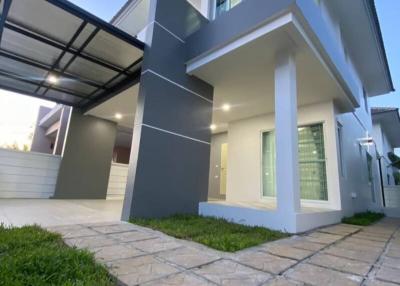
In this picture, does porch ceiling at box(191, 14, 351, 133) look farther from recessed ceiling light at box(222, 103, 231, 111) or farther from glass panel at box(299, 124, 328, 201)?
glass panel at box(299, 124, 328, 201)

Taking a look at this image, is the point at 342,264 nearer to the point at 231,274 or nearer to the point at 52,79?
the point at 231,274

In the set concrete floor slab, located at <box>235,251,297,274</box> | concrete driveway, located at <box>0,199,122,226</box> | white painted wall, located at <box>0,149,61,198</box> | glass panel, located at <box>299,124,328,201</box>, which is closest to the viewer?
concrete floor slab, located at <box>235,251,297,274</box>

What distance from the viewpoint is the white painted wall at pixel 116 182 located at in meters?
8.01

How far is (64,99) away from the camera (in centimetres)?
680

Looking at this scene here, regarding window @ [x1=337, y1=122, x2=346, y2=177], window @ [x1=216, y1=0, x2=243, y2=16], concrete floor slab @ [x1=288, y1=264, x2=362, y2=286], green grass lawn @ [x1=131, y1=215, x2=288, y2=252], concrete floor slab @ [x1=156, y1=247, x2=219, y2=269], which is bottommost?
concrete floor slab @ [x1=156, y1=247, x2=219, y2=269]

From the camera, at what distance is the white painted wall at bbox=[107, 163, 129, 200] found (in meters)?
8.01

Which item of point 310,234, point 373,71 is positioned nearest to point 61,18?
point 310,234

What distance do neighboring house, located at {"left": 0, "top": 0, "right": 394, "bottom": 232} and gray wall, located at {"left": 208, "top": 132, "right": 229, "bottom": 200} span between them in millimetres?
1427

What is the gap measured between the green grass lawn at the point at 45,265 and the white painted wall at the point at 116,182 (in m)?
6.18

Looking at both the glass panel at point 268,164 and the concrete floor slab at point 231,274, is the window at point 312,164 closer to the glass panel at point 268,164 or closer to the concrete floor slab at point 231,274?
the glass panel at point 268,164

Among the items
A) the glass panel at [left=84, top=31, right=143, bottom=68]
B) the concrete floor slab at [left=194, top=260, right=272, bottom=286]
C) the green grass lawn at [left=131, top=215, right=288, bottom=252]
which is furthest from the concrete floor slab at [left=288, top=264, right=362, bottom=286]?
the glass panel at [left=84, top=31, right=143, bottom=68]

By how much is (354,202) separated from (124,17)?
8.46m

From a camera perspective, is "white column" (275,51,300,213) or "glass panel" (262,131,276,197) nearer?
"white column" (275,51,300,213)

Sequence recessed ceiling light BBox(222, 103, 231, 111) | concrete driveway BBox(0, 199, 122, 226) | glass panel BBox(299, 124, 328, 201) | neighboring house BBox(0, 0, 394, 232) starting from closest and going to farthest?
concrete driveway BBox(0, 199, 122, 226), neighboring house BBox(0, 0, 394, 232), glass panel BBox(299, 124, 328, 201), recessed ceiling light BBox(222, 103, 231, 111)
